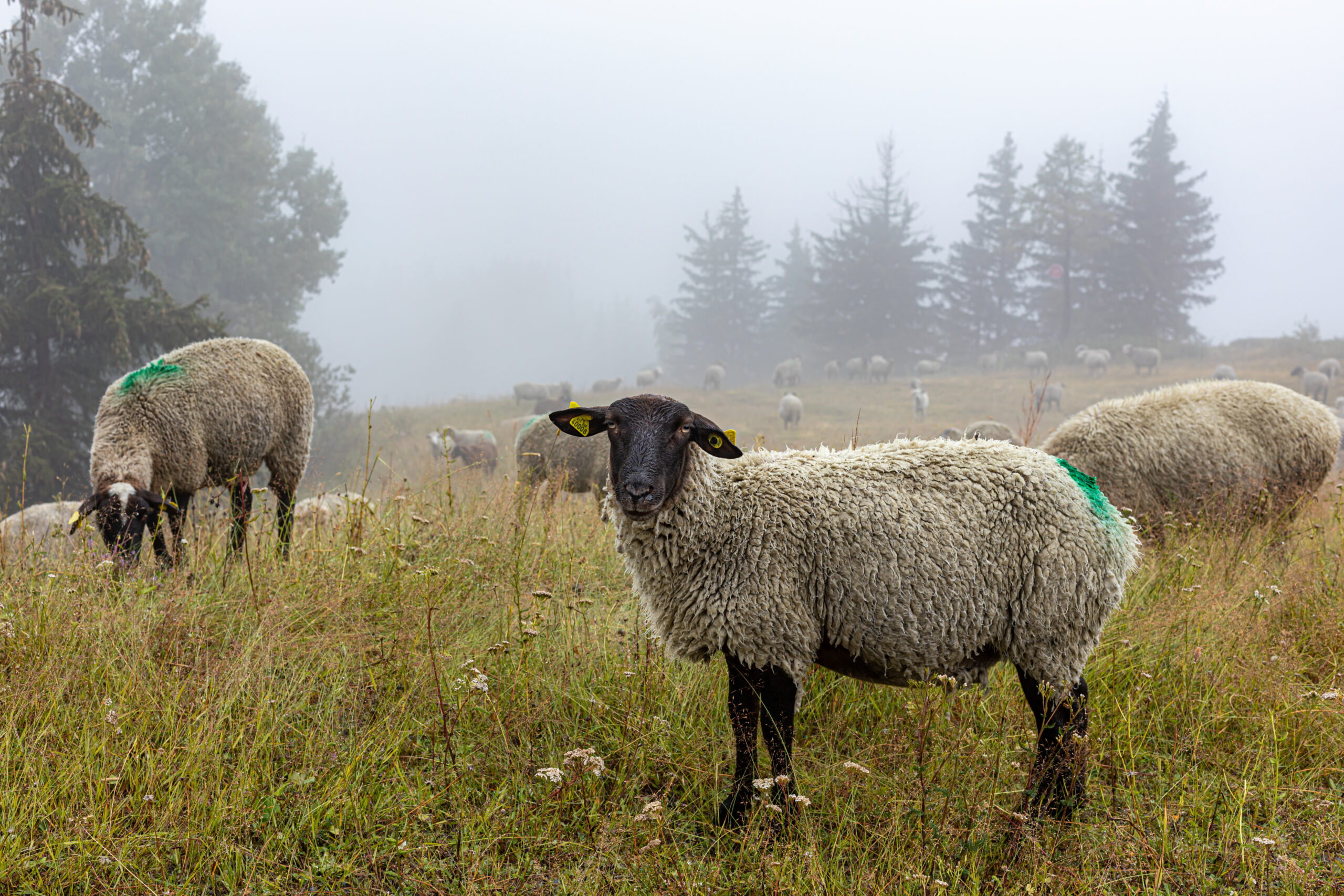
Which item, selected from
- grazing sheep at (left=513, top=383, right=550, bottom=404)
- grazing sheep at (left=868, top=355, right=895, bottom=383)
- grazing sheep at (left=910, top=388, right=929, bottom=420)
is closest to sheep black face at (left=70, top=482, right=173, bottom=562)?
grazing sheep at (left=910, top=388, right=929, bottom=420)

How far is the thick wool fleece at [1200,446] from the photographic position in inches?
257

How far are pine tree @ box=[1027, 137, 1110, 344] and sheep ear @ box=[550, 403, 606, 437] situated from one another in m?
54.9

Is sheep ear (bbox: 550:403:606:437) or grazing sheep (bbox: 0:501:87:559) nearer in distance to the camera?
sheep ear (bbox: 550:403:606:437)

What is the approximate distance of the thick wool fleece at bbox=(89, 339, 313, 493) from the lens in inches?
245

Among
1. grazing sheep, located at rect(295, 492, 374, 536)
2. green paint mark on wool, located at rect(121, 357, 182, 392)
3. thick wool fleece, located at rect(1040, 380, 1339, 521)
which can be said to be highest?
green paint mark on wool, located at rect(121, 357, 182, 392)

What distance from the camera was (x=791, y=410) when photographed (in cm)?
3212

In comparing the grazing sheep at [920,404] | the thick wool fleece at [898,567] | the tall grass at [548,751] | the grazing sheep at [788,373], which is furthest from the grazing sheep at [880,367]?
the thick wool fleece at [898,567]

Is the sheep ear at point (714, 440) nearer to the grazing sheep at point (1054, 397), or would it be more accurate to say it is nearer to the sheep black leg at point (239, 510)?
the sheep black leg at point (239, 510)

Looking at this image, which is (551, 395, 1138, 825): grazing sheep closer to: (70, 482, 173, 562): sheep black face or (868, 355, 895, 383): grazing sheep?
(70, 482, 173, 562): sheep black face

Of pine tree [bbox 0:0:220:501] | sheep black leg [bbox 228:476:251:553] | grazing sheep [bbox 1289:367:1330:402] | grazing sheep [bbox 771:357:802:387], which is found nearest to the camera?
sheep black leg [bbox 228:476:251:553]

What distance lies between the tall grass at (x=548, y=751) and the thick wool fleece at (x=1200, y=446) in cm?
145

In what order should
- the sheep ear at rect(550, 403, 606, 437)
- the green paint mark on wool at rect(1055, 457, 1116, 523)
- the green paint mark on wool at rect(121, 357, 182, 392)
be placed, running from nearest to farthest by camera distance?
the green paint mark on wool at rect(1055, 457, 1116, 523), the sheep ear at rect(550, 403, 606, 437), the green paint mark on wool at rect(121, 357, 182, 392)

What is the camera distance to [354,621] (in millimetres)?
4562

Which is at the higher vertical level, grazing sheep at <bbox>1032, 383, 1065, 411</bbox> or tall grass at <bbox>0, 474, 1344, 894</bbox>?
grazing sheep at <bbox>1032, 383, 1065, 411</bbox>
